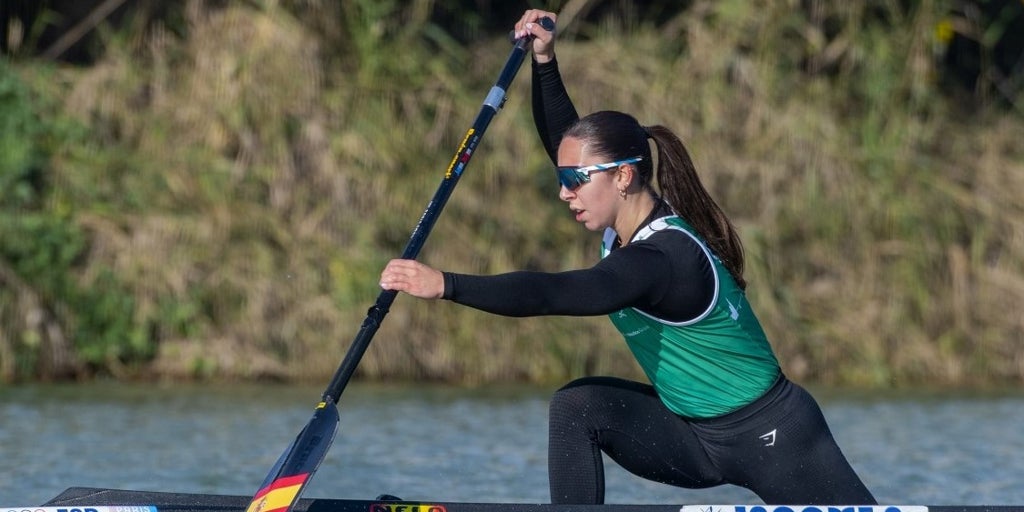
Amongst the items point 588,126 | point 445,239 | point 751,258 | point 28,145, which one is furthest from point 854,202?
point 588,126

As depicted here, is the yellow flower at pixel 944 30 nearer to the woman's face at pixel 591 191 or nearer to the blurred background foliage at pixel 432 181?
the blurred background foliage at pixel 432 181

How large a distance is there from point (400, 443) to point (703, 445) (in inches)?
162

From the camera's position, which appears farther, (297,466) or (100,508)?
(297,466)

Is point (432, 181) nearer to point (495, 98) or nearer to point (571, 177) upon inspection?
point (495, 98)

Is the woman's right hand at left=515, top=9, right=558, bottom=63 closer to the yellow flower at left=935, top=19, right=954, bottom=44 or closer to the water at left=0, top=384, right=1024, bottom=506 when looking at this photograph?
the water at left=0, top=384, right=1024, bottom=506

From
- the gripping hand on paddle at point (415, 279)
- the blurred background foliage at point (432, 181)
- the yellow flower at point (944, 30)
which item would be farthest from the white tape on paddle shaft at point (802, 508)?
the yellow flower at point (944, 30)

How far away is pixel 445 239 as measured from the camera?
40.2 ft

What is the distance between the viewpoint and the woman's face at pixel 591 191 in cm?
500

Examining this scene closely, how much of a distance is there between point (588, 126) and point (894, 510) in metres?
1.40

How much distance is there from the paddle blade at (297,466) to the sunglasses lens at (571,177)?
1.02m

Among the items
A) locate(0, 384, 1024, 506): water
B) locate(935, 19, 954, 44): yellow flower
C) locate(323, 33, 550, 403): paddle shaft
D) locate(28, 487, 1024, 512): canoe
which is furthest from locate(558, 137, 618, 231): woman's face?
locate(935, 19, 954, 44): yellow flower

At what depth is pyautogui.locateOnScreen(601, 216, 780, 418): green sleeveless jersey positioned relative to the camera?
4953mm

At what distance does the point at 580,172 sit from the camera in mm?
4996

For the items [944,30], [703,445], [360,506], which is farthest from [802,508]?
[944,30]
